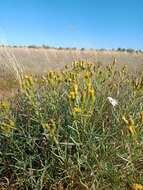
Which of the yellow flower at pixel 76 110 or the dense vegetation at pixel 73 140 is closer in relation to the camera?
the yellow flower at pixel 76 110

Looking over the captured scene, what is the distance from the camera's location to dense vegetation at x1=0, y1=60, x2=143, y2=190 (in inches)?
107

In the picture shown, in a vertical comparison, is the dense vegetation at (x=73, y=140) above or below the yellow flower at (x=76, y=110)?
below

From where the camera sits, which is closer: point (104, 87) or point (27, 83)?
point (27, 83)

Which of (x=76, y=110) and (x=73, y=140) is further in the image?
(x=73, y=140)

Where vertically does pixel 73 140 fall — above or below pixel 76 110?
below

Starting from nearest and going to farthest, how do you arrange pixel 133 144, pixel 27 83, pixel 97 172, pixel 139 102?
pixel 133 144 → pixel 97 172 → pixel 27 83 → pixel 139 102

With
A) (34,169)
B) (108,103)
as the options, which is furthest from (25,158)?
(108,103)

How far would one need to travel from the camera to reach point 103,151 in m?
2.82

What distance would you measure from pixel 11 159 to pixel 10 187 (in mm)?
214

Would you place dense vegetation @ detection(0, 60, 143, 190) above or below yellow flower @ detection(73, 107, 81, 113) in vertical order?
below

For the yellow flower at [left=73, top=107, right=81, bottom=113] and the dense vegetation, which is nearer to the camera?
the yellow flower at [left=73, top=107, right=81, bottom=113]

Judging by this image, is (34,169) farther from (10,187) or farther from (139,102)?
(139,102)

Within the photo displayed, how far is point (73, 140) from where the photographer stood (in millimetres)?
2691

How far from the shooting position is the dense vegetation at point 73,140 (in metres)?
2.73
